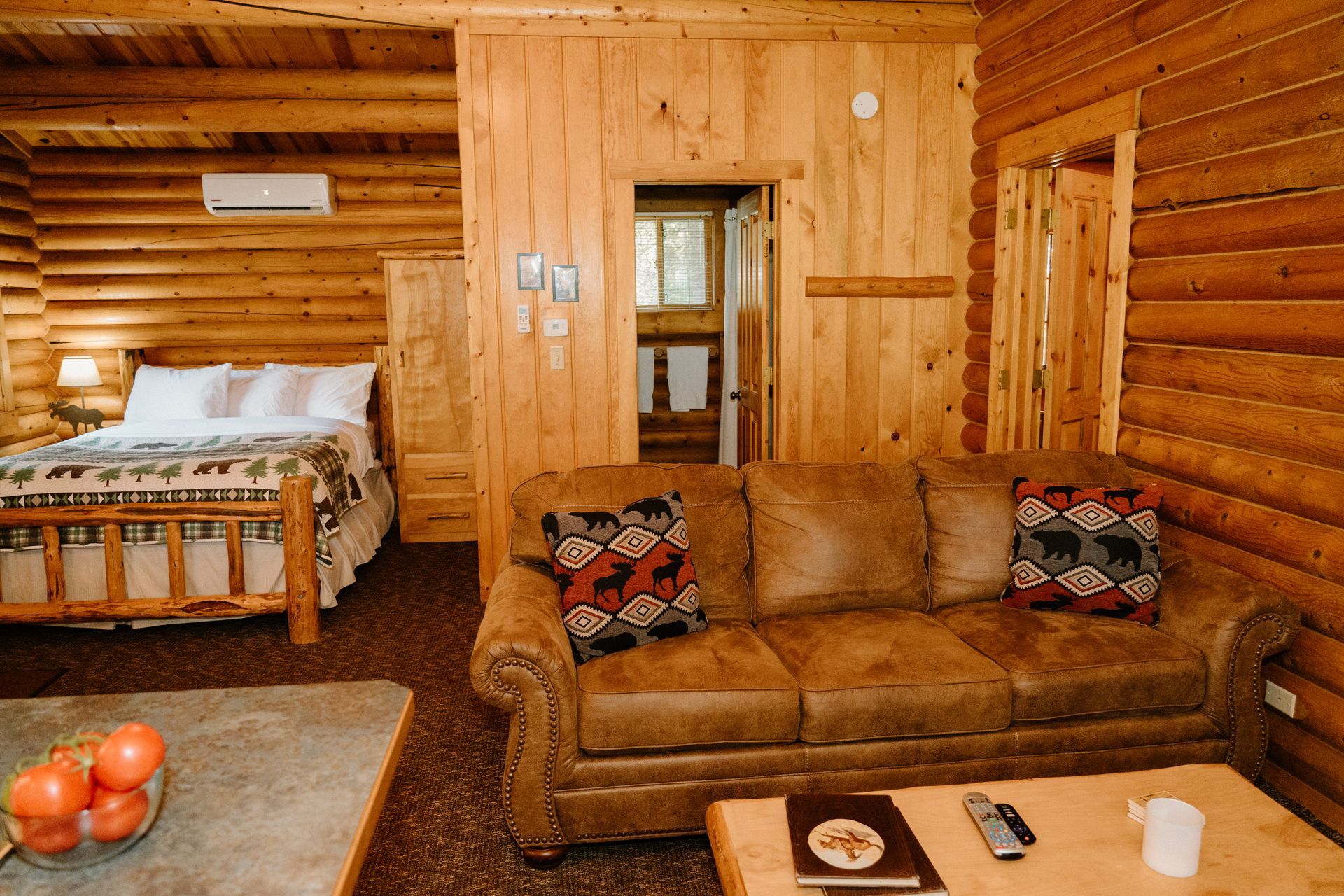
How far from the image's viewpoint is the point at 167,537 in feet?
13.0

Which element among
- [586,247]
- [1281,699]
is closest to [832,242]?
[586,247]

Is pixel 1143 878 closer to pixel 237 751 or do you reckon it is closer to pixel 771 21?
pixel 237 751

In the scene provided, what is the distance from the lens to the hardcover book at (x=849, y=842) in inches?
64.1

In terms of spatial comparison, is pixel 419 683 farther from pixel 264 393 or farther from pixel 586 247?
pixel 264 393

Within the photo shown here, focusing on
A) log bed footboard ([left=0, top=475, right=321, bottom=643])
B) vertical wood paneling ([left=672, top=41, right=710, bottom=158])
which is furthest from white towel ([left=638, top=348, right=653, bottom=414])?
log bed footboard ([left=0, top=475, right=321, bottom=643])

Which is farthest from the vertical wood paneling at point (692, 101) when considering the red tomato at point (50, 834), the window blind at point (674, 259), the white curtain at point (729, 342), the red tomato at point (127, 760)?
the red tomato at point (50, 834)

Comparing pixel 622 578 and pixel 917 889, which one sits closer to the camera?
pixel 917 889

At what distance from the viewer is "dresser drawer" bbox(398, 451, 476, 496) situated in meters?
5.66

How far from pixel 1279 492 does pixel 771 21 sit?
3009 mm

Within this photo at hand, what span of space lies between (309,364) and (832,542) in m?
4.70

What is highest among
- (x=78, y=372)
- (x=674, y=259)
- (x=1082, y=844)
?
(x=674, y=259)

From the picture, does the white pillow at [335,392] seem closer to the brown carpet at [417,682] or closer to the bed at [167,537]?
the brown carpet at [417,682]

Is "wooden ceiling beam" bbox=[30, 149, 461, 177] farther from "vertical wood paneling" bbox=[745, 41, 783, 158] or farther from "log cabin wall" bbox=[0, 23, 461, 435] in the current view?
"vertical wood paneling" bbox=[745, 41, 783, 158]

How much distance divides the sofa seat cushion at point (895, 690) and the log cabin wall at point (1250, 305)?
3.31 feet
